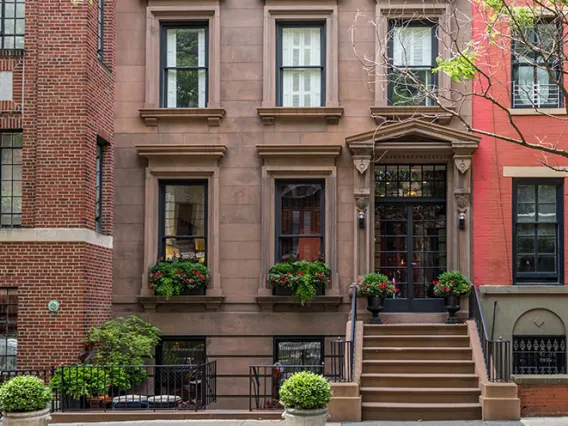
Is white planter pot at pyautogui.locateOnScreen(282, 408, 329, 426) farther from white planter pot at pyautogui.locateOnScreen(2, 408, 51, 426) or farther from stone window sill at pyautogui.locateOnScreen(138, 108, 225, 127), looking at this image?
stone window sill at pyautogui.locateOnScreen(138, 108, 225, 127)

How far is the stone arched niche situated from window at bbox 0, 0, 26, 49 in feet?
38.5

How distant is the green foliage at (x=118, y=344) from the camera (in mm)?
17234

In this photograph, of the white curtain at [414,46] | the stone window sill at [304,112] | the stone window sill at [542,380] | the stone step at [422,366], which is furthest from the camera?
the white curtain at [414,46]

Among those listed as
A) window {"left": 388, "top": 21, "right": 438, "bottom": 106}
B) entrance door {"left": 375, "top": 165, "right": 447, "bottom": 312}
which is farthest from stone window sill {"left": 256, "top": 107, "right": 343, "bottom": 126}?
entrance door {"left": 375, "top": 165, "right": 447, "bottom": 312}

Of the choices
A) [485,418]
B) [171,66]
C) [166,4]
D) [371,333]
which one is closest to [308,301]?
[371,333]

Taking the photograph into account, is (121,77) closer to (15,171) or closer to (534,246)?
(15,171)

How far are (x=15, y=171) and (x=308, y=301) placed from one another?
21.5 ft

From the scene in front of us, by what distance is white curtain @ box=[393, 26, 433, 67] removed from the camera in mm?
19047

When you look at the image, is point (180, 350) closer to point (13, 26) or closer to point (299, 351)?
point (299, 351)

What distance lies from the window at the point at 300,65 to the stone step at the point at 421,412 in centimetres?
697

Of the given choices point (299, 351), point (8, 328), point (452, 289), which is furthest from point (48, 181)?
point (452, 289)

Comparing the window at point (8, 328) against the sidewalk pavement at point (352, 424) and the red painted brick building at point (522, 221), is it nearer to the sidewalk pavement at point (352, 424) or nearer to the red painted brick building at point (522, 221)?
the sidewalk pavement at point (352, 424)

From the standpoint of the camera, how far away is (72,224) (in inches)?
681

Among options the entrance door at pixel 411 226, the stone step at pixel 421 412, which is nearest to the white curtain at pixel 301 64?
the entrance door at pixel 411 226
